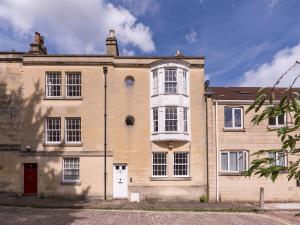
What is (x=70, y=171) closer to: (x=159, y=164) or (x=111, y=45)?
(x=159, y=164)

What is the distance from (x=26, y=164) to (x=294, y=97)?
2519cm

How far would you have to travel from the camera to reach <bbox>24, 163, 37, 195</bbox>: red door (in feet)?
82.4

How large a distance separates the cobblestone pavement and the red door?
203 inches

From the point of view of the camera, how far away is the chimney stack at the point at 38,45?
27.4 meters

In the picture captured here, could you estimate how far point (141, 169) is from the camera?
83.4 feet

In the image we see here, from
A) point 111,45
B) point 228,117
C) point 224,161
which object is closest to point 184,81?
point 228,117

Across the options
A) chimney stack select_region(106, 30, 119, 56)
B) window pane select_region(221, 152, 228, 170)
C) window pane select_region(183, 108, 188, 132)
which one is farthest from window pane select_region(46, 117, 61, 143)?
window pane select_region(221, 152, 228, 170)

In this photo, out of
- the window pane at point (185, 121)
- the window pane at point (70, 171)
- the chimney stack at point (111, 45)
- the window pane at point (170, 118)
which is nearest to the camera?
the window pane at point (70, 171)

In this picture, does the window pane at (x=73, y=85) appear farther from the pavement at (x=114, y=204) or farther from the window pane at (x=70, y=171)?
the pavement at (x=114, y=204)

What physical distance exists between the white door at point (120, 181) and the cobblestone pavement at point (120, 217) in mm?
5357

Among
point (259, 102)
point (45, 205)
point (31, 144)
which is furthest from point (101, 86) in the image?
point (259, 102)

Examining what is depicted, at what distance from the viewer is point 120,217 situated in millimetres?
17734

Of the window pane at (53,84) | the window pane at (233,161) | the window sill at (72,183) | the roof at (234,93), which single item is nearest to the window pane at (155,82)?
the roof at (234,93)

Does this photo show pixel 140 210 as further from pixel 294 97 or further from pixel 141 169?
pixel 294 97
